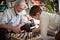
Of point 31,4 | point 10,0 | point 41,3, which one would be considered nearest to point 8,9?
point 10,0

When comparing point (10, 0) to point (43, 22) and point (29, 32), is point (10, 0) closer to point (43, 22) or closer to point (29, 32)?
point (29, 32)

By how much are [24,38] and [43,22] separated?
302 millimetres

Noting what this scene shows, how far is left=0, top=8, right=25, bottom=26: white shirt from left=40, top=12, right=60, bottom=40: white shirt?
0.53m

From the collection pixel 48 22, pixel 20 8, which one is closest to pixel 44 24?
pixel 48 22

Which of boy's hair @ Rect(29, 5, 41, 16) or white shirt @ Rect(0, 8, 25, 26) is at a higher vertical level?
boy's hair @ Rect(29, 5, 41, 16)

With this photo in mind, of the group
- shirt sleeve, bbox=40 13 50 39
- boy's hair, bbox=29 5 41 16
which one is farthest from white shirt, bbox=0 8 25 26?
shirt sleeve, bbox=40 13 50 39

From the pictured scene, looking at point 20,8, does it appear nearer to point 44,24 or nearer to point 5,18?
point 5,18

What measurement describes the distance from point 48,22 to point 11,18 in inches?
24.1

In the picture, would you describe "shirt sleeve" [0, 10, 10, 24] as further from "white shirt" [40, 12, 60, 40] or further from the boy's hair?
"white shirt" [40, 12, 60, 40]

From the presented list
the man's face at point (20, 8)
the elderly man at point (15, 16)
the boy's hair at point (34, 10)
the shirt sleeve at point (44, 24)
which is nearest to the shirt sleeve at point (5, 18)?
the elderly man at point (15, 16)

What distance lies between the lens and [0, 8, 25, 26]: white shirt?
5.25ft

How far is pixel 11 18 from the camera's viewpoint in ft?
5.34

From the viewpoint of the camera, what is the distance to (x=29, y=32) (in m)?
1.52

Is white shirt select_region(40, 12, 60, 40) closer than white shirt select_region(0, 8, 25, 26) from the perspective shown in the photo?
Yes
